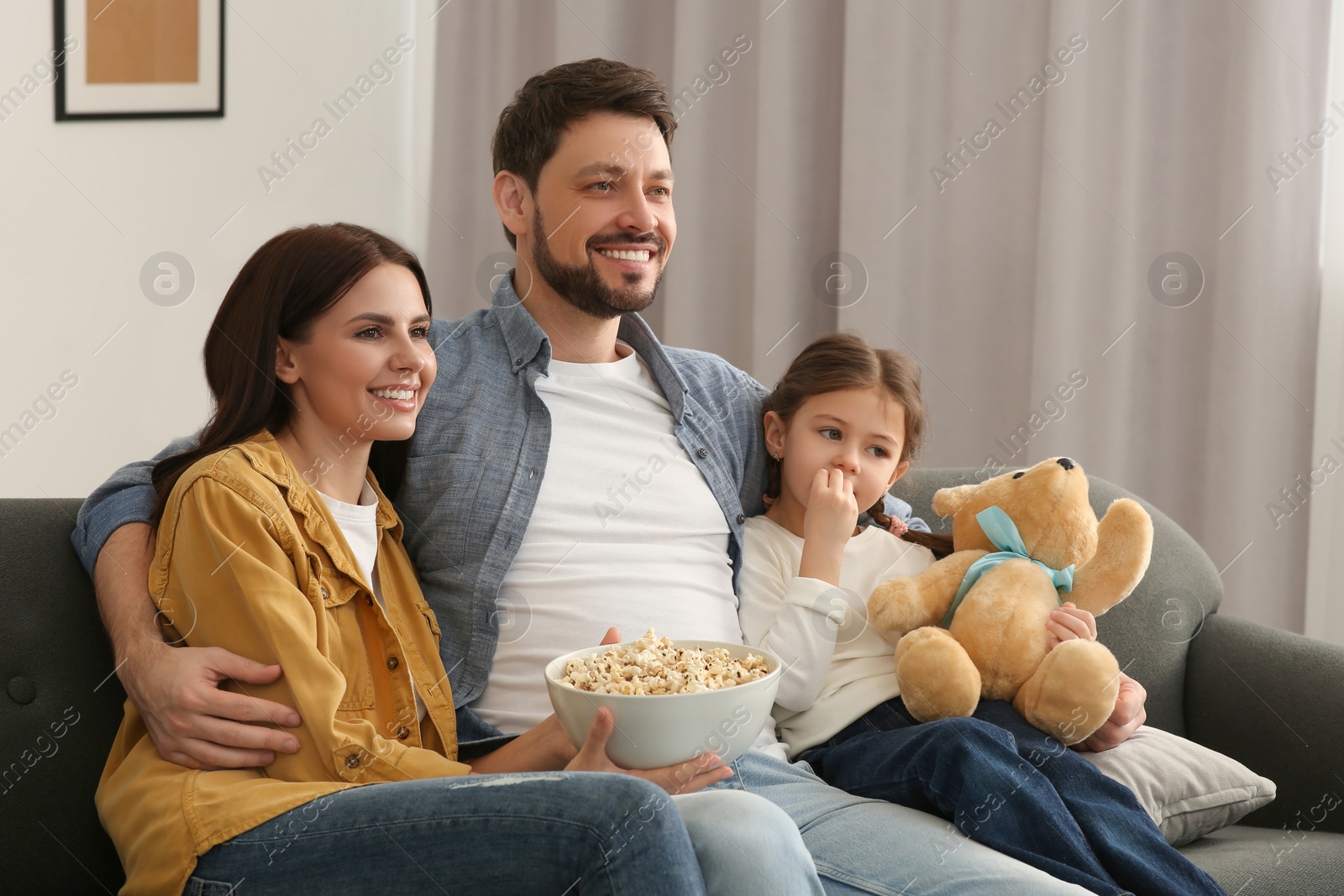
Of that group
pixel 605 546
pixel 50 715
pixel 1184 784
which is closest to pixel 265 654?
pixel 50 715

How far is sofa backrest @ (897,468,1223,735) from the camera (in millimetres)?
1711

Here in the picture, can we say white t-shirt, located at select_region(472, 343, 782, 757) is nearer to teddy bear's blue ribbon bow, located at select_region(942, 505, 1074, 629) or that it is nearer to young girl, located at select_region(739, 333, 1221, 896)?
young girl, located at select_region(739, 333, 1221, 896)

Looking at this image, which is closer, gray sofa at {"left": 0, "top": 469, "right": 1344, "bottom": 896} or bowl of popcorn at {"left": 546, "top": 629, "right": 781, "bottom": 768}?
bowl of popcorn at {"left": 546, "top": 629, "right": 781, "bottom": 768}

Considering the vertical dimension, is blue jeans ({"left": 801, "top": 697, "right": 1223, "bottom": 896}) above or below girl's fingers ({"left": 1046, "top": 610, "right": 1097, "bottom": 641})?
below

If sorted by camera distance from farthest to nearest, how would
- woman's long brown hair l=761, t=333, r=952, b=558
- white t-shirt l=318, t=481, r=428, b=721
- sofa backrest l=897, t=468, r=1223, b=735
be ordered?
sofa backrest l=897, t=468, r=1223, b=735, woman's long brown hair l=761, t=333, r=952, b=558, white t-shirt l=318, t=481, r=428, b=721

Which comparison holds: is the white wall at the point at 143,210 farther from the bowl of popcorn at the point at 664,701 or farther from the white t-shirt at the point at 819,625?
the bowl of popcorn at the point at 664,701

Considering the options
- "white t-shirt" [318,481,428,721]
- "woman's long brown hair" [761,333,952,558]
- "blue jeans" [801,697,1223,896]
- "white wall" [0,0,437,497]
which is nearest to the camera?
"blue jeans" [801,697,1223,896]

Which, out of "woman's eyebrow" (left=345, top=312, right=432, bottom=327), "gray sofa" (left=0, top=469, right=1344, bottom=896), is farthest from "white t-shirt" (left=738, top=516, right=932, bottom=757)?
"woman's eyebrow" (left=345, top=312, right=432, bottom=327)

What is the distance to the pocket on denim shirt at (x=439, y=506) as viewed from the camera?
149cm

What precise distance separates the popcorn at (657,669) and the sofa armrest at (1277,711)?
86 cm

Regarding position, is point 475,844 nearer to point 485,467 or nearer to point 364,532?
point 364,532

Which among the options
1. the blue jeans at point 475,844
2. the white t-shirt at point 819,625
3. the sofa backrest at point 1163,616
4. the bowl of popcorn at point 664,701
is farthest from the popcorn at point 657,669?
the sofa backrest at point 1163,616

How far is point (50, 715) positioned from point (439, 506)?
511mm

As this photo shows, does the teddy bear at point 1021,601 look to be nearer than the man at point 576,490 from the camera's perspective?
No
